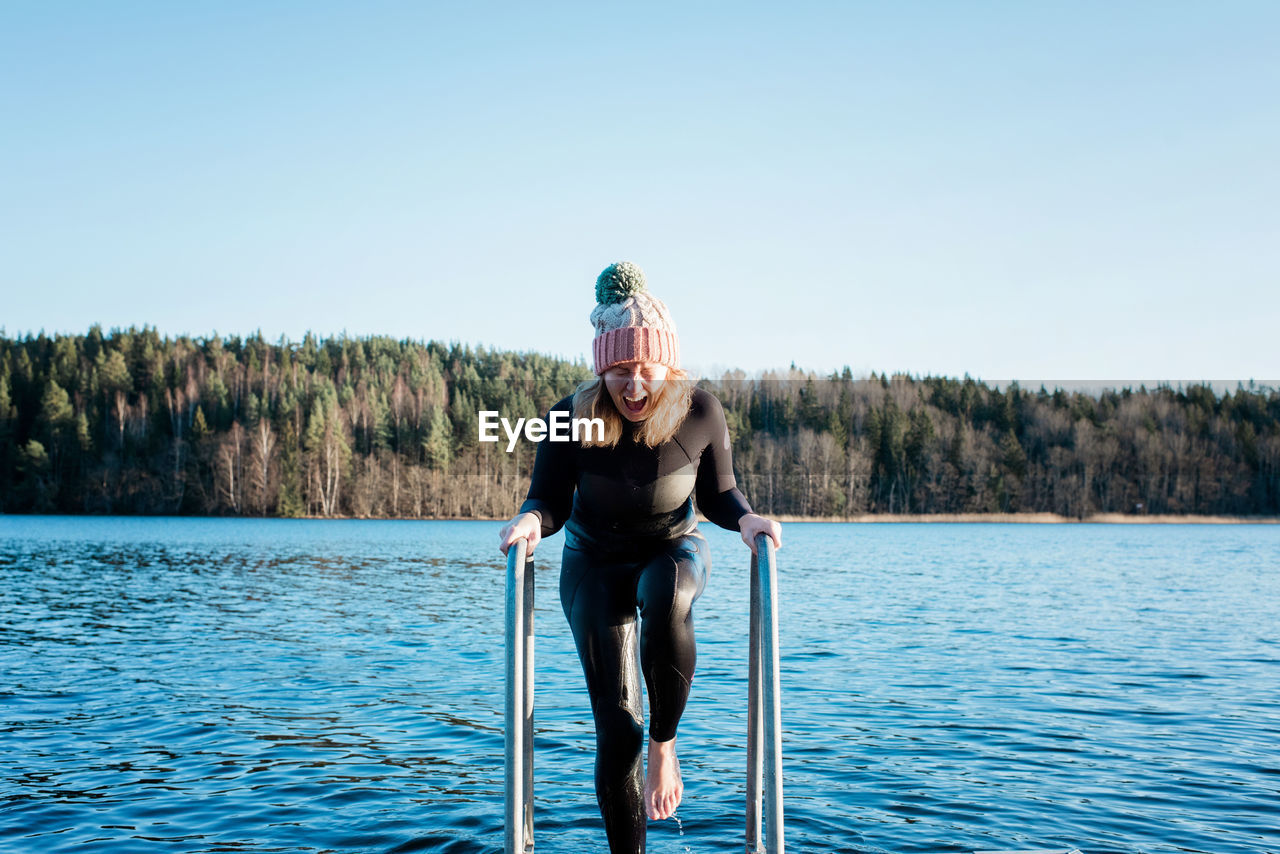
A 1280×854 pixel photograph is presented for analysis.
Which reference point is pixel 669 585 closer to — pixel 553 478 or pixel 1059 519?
pixel 553 478

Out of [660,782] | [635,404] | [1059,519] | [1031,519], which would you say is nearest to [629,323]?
[635,404]

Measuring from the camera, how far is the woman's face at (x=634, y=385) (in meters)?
4.04

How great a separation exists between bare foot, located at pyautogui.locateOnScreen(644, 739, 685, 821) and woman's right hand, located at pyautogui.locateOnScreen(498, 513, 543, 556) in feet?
3.32

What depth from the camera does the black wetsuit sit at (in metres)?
3.87

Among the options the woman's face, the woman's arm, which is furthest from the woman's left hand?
the woman's face

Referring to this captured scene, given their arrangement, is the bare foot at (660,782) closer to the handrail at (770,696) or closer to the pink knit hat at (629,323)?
the handrail at (770,696)

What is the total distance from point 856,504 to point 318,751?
321 feet

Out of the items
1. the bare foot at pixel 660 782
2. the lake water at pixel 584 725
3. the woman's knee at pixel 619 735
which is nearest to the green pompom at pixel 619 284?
the woman's knee at pixel 619 735

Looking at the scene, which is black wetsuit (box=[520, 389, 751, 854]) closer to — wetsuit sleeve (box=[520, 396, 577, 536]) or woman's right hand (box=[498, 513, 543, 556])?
wetsuit sleeve (box=[520, 396, 577, 536])

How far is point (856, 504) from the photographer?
103 m

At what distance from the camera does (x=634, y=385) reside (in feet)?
13.2

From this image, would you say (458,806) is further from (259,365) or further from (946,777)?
(259,365)

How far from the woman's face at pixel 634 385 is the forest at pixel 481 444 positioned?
83.3 meters

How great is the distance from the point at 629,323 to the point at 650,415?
391mm
